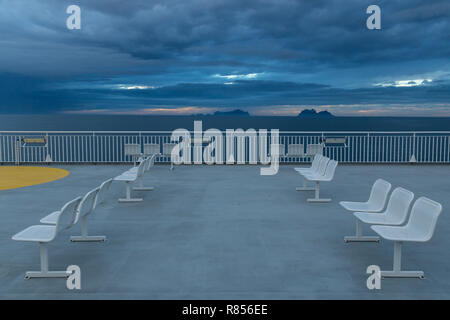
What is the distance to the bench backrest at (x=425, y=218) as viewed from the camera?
3873mm

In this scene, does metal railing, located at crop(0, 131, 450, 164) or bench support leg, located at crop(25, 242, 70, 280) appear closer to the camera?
bench support leg, located at crop(25, 242, 70, 280)

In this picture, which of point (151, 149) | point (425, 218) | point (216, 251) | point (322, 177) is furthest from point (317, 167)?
point (151, 149)

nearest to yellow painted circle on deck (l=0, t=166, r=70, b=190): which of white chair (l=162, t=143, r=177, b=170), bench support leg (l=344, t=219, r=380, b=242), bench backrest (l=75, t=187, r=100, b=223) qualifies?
white chair (l=162, t=143, r=177, b=170)

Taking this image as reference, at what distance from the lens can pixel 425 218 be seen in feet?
13.3

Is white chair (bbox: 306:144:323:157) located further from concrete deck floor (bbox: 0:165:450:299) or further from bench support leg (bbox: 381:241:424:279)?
bench support leg (bbox: 381:241:424:279)

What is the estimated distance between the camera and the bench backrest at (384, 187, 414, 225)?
4.48 m

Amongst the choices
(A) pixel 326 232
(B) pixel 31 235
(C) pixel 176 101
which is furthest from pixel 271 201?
(C) pixel 176 101

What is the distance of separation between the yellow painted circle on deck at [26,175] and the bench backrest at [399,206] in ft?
26.3

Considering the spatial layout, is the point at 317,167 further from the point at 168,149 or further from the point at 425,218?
the point at 168,149

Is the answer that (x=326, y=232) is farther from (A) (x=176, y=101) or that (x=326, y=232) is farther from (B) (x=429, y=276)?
(A) (x=176, y=101)

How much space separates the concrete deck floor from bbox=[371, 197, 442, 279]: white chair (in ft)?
0.44

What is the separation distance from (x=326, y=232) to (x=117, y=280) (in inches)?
119
